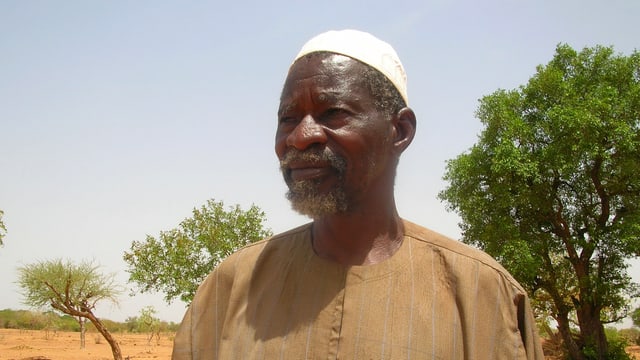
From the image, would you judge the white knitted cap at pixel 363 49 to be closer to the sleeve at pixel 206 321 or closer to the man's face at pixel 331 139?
the man's face at pixel 331 139

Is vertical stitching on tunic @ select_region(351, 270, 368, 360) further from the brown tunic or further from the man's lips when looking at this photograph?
the man's lips

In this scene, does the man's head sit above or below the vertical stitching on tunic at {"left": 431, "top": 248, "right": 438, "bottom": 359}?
above

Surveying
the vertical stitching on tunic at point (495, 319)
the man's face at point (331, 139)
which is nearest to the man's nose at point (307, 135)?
the man's face at point (331, 139)

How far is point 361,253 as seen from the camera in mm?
2152

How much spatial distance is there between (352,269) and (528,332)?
25.3 inches

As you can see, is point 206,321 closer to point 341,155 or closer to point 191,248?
point 341,155

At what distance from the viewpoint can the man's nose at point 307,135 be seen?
2.02m

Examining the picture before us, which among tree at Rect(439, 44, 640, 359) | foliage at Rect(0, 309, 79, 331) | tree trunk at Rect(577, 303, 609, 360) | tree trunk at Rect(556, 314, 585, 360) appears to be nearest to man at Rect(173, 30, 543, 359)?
tree at Rect(439, 44, 640, 359)

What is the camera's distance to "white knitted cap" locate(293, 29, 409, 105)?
86.0 inches

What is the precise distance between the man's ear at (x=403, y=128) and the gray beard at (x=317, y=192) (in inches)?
11.6

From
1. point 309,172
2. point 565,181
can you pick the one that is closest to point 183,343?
point 309,172

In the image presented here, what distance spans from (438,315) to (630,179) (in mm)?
18556

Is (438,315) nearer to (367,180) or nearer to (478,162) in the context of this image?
(367,180)

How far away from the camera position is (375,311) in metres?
2.00
